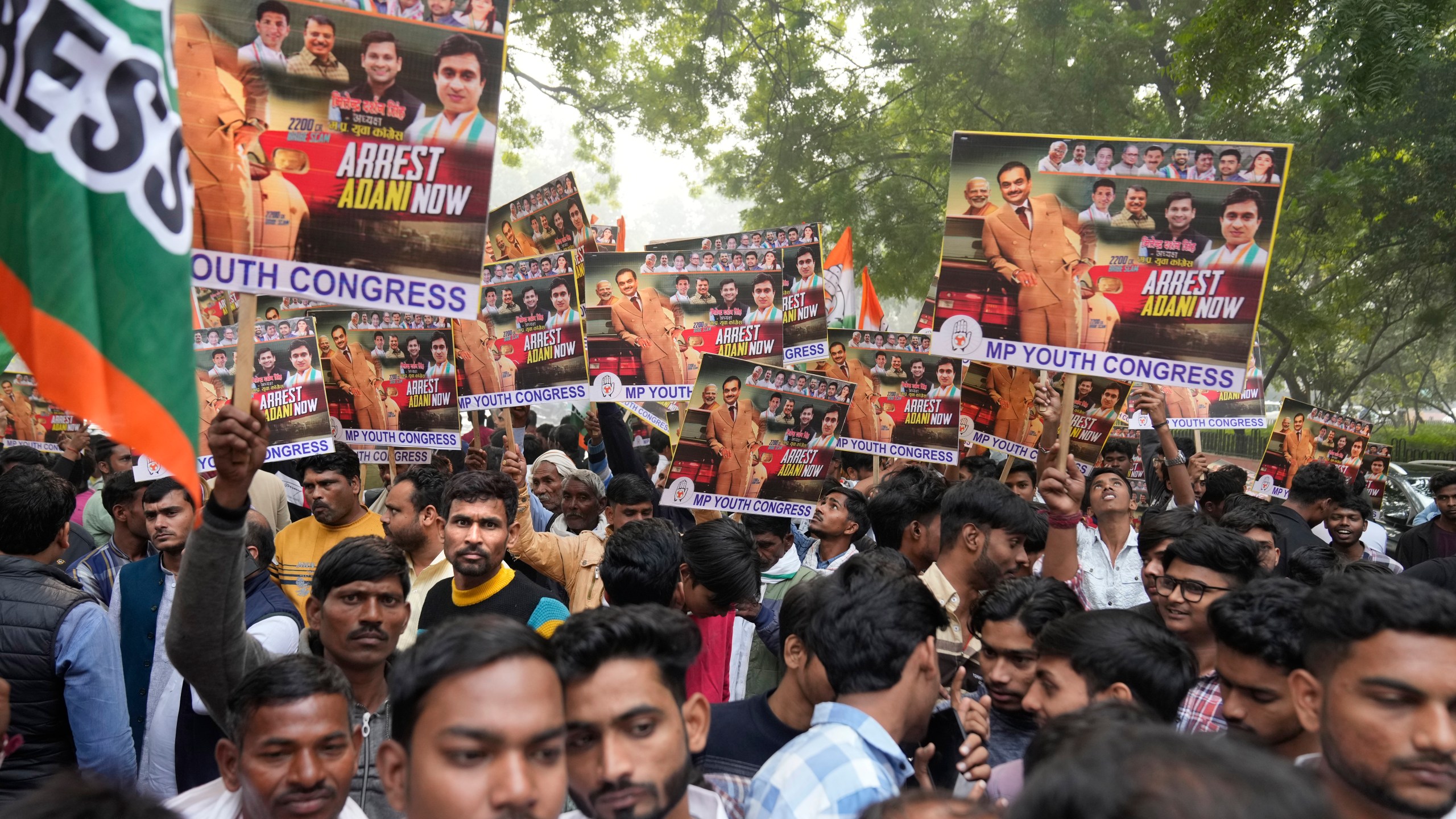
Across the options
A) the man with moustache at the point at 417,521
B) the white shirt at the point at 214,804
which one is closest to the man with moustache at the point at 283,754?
the white shirt at the point at 214,804

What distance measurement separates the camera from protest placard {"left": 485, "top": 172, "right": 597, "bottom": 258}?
8469 millimetres

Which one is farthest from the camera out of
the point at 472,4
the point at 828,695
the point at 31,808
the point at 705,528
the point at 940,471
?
the point at 940,471

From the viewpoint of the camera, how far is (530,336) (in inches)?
264

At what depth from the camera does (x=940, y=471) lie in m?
9.90

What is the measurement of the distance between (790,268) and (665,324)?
100cm

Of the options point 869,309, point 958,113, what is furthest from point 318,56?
point 958,113

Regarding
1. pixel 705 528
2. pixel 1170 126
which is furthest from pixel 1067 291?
pixel 1170 126

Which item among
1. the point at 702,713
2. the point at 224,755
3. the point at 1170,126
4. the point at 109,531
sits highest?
the point at 1170,126

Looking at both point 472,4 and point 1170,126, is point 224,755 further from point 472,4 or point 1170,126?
point 1170,126

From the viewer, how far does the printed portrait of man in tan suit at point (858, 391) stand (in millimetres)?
7426

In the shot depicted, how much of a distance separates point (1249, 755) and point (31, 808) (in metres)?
1.66

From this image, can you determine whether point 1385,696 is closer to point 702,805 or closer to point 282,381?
point 702,805

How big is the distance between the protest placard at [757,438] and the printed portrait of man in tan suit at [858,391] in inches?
40.8

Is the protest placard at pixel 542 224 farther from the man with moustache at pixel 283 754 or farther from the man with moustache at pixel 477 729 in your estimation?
the man with moustache at pixel 477 729
